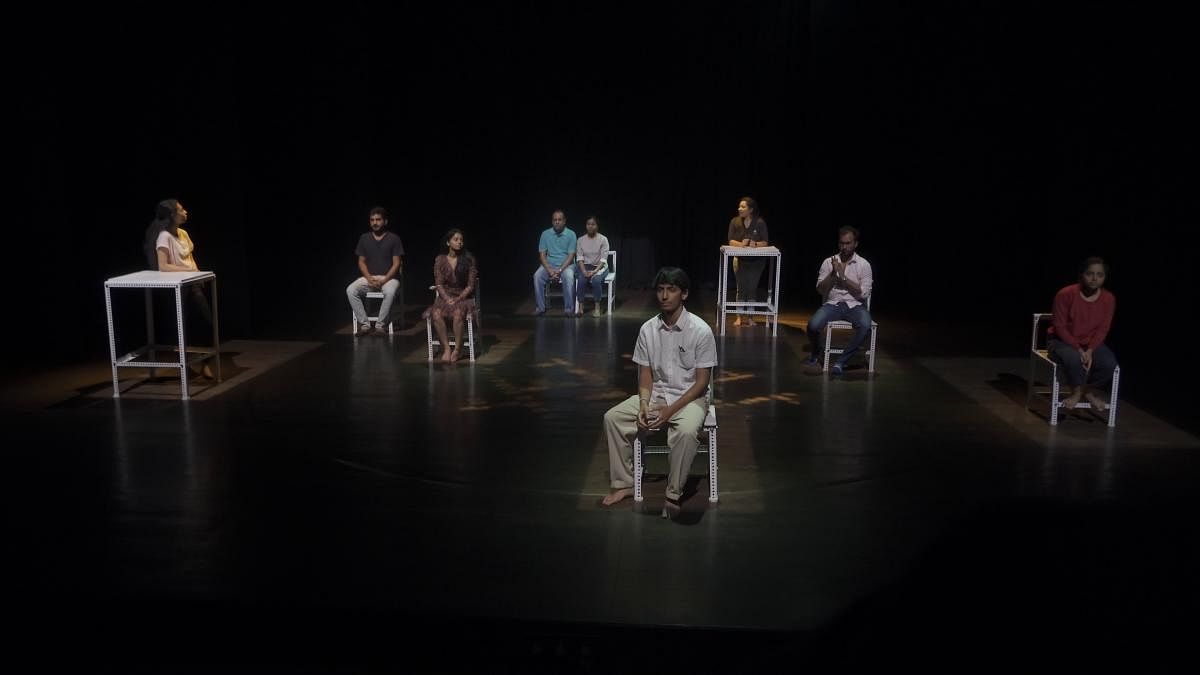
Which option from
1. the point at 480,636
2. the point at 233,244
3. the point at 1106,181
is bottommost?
the point at 480,636

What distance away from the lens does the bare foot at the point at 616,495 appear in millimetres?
4359

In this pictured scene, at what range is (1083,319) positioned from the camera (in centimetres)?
571

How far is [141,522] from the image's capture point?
4156 mm

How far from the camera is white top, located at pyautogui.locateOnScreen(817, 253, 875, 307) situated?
7.20 meters

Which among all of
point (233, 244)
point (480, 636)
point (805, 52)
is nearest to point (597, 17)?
point (805, 52)

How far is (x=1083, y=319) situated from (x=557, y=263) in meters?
5.38

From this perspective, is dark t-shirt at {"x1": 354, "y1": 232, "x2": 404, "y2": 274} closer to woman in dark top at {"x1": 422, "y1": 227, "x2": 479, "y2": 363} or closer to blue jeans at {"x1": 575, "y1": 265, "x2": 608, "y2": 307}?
woman in dark top at {"x1": 422, "y1": 227, "x2": 479, "y2": 363}

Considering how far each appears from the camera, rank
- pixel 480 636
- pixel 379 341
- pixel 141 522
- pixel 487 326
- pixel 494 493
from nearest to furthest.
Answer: pixel 480 636 < pixel 141 522 < pixel 494 493 < pixel 379 341 < pixel 487 326

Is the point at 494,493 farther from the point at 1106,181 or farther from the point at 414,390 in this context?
the point at 1106,181

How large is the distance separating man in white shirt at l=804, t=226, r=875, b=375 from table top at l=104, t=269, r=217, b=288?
4092 millimetres

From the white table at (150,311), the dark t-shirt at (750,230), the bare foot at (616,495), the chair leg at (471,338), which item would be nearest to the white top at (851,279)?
the dark t-shirt at (750,230)

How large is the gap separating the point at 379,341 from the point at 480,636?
17.4ft

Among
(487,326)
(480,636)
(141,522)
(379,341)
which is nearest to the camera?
(480,636)

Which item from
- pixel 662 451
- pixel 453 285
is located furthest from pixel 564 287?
pixel 662 451
